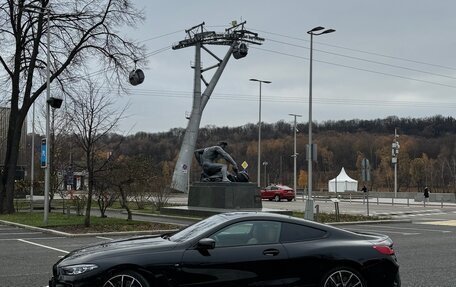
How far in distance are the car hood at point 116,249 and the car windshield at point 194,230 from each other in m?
0.17

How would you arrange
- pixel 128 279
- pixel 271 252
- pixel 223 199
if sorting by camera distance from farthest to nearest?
pixel 223 199, pixel 271 252, pixel 128 279

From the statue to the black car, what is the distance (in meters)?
20.1

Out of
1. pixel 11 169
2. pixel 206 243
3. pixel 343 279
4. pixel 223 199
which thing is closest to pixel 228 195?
pixel 223 199

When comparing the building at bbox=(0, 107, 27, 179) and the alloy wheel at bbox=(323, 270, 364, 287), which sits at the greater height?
the building at bbox=(0, 107, 27, 179)

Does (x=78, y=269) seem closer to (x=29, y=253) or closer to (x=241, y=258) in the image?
(x=241, y=258)

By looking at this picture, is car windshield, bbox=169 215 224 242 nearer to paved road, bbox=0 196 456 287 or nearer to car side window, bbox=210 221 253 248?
car side window, bbox=210 221 253 248

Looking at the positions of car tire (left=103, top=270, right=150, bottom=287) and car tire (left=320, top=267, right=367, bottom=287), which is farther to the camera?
car tire (left=320, top=267, right=367, bottom=287)

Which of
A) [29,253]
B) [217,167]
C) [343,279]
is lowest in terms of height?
[29,253]

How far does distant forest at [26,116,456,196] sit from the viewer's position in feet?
405

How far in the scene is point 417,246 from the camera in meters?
15.5

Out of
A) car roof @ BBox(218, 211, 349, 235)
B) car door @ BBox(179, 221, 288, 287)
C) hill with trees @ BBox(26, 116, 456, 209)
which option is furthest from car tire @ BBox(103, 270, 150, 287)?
hill with trees @ BBox(26, 116, 456, 209)

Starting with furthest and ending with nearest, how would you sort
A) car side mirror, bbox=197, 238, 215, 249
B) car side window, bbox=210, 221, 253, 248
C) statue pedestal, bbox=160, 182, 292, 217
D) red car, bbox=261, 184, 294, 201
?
red car, bbox=261, 184, 294, 201, statue pedestal, bbox=160, 182, 292, 217, car side window, bbox=210, 221, 253, 248, car side mirror, bbox=197, 238, 215, 249

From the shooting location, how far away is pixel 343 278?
7.18m

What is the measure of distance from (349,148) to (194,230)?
146 meters
